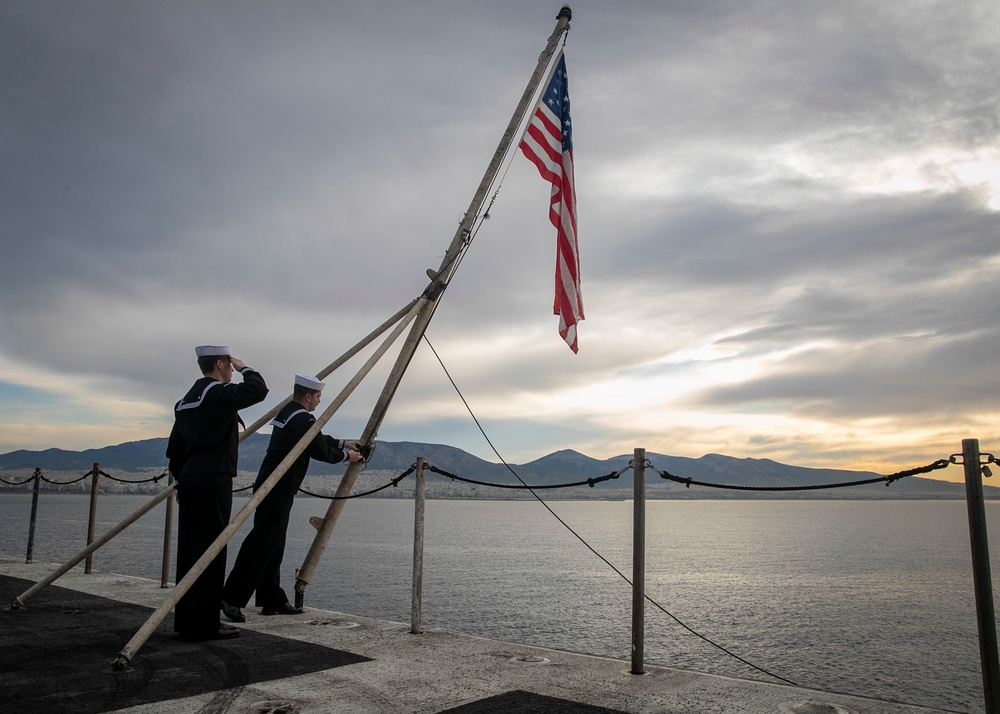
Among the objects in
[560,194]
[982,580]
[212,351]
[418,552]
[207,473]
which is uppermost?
[560,194]

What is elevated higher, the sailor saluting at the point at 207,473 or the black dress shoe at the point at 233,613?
the sailor saluting at the point at 207,473

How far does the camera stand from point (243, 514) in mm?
5234

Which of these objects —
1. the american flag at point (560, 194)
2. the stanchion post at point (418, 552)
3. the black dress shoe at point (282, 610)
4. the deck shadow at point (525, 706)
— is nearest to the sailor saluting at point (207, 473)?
the black dress shoe at point (282, 610)

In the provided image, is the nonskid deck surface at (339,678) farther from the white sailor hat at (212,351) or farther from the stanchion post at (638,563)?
the white sailor hat at (212,351)

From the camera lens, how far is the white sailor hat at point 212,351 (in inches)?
236

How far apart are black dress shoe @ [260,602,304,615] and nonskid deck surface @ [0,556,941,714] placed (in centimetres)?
66

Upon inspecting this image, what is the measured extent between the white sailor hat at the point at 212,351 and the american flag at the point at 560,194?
354 centimetres

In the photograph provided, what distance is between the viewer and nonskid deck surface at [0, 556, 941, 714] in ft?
12.9

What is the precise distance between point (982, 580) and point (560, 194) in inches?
218

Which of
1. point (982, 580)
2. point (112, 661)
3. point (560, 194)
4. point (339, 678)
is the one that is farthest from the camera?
point (560, 194)

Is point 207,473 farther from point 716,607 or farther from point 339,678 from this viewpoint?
point 716,607

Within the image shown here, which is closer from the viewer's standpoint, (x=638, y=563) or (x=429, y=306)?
(x=638, y=563)

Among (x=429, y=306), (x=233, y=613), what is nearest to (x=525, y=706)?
(x=233, y=613)

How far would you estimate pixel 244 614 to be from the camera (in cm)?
685
